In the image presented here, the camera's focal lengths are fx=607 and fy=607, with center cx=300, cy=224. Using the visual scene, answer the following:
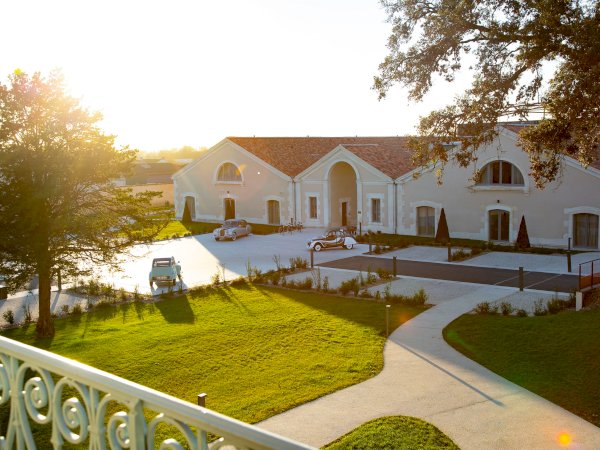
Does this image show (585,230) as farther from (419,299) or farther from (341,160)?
(341,160)

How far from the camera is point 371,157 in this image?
142ft

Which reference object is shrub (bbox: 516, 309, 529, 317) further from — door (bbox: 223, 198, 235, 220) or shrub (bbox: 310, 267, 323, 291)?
door (bbox: 223, 198, 235, 220)

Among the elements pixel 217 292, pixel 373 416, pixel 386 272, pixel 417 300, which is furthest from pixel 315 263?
pixel 373 416

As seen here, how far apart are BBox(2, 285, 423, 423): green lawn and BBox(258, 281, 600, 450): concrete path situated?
583 millimetres

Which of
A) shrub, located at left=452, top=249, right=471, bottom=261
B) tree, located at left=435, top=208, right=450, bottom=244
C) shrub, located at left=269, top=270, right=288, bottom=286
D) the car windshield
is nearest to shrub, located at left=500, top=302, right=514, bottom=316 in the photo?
shrub, located at left=269, top=270, right=288, bottom=286

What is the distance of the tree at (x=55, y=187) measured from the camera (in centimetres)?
1673

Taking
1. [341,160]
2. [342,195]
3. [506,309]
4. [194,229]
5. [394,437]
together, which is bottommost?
[394,437]

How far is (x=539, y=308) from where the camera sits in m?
20.0

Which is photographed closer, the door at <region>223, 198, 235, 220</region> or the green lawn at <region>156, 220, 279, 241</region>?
the green lawn at <region>156, 220, 279, 241</region>

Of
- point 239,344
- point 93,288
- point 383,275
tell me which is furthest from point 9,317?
point 383,275

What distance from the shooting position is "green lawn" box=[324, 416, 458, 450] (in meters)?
10.3

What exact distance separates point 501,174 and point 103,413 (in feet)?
115

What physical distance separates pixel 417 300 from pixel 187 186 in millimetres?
35609

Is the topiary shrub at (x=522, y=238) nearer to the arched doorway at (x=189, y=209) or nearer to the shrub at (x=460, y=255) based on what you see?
the shrub at (x=460, y=255)
